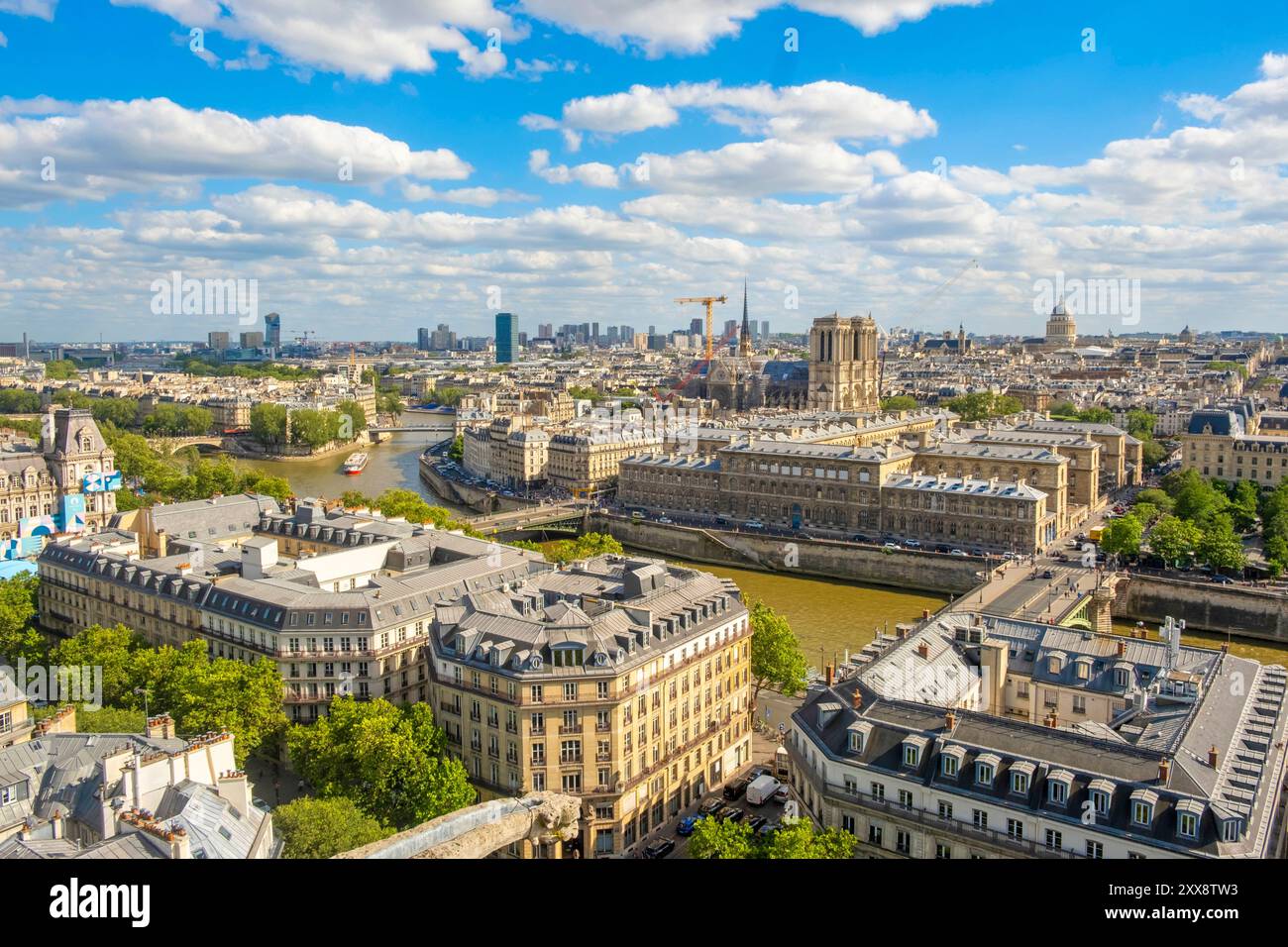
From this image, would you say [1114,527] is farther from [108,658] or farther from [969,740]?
[108,658]

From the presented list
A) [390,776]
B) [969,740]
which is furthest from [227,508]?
[969,740]

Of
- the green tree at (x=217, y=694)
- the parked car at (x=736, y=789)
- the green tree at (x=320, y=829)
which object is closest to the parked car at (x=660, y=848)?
the parked car at (x=736, y=789)

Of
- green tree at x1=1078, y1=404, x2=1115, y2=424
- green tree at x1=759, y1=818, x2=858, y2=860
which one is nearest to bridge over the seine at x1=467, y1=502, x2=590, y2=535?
green tree at x1=759, y1=818, x2=858, y2=860

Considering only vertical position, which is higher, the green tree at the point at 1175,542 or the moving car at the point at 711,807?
the green tree at the point at 1175,542

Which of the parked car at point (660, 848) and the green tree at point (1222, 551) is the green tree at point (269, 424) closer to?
the green tree at point (1222, 551)

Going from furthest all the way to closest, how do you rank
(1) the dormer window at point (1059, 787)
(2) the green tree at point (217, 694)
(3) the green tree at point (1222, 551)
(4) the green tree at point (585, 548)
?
(3) the green tree at point (1222, 551)
(4) the green tree at point (585, 548)
(2) the green tree at point (217, 694)
(1) the dormer window at point (1059, 787)
